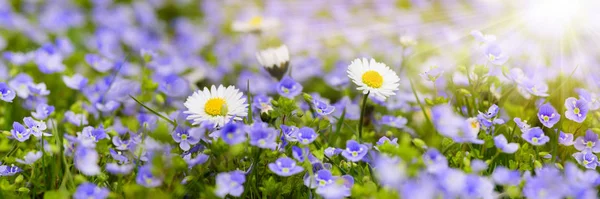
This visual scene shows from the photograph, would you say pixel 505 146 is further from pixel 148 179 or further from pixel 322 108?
pixel 148 179

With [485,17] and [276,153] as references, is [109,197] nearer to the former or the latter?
[276,153]

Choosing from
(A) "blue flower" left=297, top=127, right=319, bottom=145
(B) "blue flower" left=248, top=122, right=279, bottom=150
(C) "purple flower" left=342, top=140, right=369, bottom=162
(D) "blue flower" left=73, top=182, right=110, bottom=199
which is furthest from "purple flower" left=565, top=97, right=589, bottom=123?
(D) "blue flower" left=73, top=182, right=110, bottom=199

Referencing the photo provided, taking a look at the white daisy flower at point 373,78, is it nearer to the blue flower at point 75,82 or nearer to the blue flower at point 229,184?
the blue flower at point 229,184

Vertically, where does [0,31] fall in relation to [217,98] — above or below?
below

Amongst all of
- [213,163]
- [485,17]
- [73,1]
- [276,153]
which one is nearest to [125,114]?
[213,163]

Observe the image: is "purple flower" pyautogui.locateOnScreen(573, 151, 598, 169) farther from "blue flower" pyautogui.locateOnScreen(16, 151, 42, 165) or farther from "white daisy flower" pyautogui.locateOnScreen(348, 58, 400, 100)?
"blue flower" pyautogui.locateOnScreen(16, 151, 42, 165)

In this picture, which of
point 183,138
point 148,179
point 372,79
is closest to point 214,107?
point 183,138
